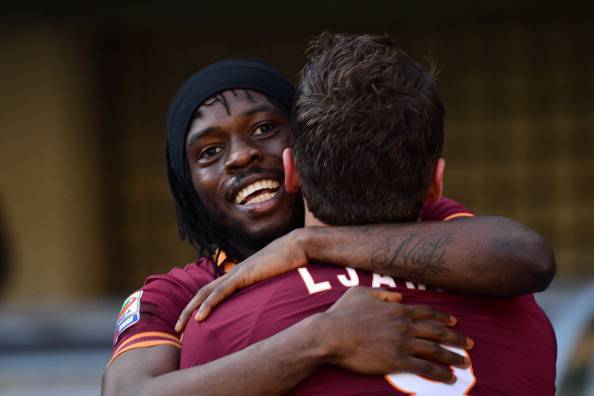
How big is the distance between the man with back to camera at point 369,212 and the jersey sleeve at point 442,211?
0.28 m

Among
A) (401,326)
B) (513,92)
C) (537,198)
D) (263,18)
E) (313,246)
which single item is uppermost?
(263,18)

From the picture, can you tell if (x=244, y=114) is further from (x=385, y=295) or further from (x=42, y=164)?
(x=42, y=164)

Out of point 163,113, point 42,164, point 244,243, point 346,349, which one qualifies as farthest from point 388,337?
point 163,113

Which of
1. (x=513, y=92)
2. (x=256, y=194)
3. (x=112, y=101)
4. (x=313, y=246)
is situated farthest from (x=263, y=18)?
(x=313, y=246)

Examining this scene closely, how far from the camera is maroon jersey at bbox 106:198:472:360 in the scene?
2.82 meters

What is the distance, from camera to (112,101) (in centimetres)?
1024

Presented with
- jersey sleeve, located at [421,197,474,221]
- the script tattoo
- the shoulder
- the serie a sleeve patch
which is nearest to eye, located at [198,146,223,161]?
the shoulder

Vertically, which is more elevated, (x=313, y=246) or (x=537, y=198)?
(x=537, y=198)

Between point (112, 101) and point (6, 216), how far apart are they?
1407 millimetres

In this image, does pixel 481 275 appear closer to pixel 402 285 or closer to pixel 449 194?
pixel 402 285

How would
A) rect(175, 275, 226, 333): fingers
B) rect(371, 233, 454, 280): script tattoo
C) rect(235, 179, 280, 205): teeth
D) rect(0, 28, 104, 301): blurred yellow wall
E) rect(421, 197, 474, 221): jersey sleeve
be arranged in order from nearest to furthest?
1. rect(371, 233, 454, 280): script tattoo
2. rect(175, 275, 226, 333): fingers
3. rect(421, 197, 474, 221): jersey sleeve
4. rect(235, 179, 280, 205): teeth
5. rect(0, 28, 104, 301): blurred yellow wall

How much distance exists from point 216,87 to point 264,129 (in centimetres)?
19

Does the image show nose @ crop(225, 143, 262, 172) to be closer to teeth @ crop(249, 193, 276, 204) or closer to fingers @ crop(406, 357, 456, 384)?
teeth @ crop(249, 193, 276, 204)

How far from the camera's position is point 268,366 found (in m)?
2.45
